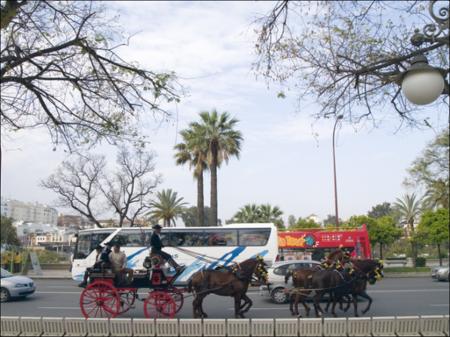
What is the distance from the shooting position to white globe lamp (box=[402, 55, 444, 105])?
627 cm

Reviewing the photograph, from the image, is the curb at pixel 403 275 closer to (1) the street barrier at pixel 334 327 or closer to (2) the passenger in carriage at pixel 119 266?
(2) the passenger in carriage at pixel 119 266

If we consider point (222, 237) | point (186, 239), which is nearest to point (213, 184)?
point (222, 237)

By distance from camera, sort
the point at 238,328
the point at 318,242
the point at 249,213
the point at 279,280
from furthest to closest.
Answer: the point at 249,213 < the point at 318,242 < the point at 279,280 < the point at 238,328

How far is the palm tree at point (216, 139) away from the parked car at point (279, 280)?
58.3ft

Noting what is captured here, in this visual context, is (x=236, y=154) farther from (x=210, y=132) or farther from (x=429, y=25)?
(x=429, y=25)

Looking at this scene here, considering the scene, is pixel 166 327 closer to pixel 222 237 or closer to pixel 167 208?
pixel 222 237

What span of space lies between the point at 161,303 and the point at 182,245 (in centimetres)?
1038

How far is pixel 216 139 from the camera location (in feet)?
120

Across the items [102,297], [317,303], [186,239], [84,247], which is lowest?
[317,303]

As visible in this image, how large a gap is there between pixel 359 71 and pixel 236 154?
28.7 m

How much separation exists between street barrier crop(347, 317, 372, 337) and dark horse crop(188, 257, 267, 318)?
412cm

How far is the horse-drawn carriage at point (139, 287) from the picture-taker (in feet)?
42.1

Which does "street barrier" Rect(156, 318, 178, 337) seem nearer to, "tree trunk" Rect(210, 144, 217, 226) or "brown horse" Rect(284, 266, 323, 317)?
"brown horse" Rect(284, 266, 323, 317)

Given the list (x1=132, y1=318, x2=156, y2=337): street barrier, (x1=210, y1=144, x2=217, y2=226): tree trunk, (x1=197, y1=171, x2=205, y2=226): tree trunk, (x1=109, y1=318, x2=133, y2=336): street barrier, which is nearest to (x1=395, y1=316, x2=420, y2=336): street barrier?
(x1=132, y1=318, x2=156, y2=337): street barrier
